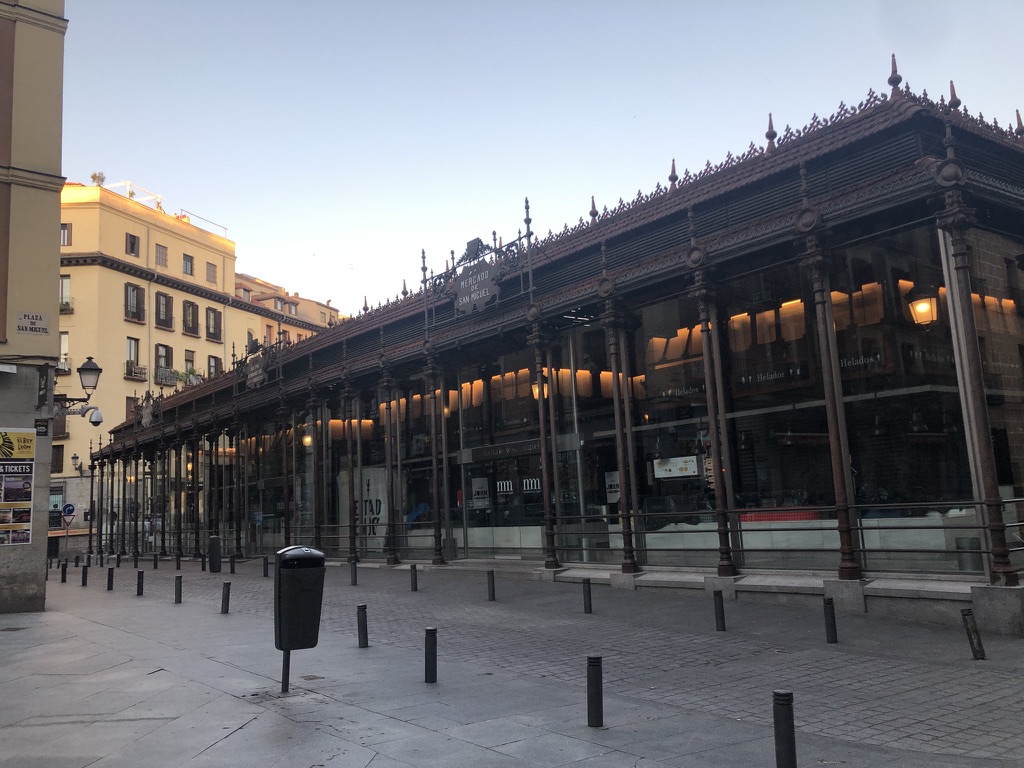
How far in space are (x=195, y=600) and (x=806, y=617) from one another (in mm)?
12811

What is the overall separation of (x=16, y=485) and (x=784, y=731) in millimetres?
16728

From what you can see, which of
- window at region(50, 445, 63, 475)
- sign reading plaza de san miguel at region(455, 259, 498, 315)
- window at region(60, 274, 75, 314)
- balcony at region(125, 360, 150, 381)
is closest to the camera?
sign reading plaza de san miguel at region(455, 259, 498, 315)

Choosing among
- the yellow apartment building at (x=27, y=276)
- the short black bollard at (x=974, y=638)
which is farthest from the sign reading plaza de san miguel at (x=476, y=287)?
the short black bollard at (x=974, y=638)

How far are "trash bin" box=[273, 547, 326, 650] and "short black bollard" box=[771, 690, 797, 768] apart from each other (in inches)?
189

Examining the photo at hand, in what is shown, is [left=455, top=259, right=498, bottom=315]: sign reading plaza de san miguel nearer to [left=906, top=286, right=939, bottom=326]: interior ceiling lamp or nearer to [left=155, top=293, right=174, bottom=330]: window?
[left=906, top=286, right=939, bottom=326]: interior ceiling lamp

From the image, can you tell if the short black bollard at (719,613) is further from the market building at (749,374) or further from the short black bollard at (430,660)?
the short black bollard at (430,660)

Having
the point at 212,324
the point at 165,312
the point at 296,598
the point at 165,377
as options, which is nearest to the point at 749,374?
the point at 296,598

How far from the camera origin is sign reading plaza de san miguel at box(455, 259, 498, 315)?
2106 cm

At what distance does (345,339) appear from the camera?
2691 centimetres

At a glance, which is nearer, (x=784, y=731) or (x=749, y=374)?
(x=784, y=731)

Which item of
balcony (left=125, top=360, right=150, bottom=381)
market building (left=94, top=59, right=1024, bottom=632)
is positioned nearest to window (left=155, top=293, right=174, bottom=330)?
balcony (left=125, top=360, right=150, bottom=381)

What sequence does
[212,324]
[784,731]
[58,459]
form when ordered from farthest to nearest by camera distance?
[212,324] < [58,459] < [784,731]

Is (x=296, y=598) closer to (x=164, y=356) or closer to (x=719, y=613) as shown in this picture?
(x=719, y=613)

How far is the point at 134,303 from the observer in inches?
2285
